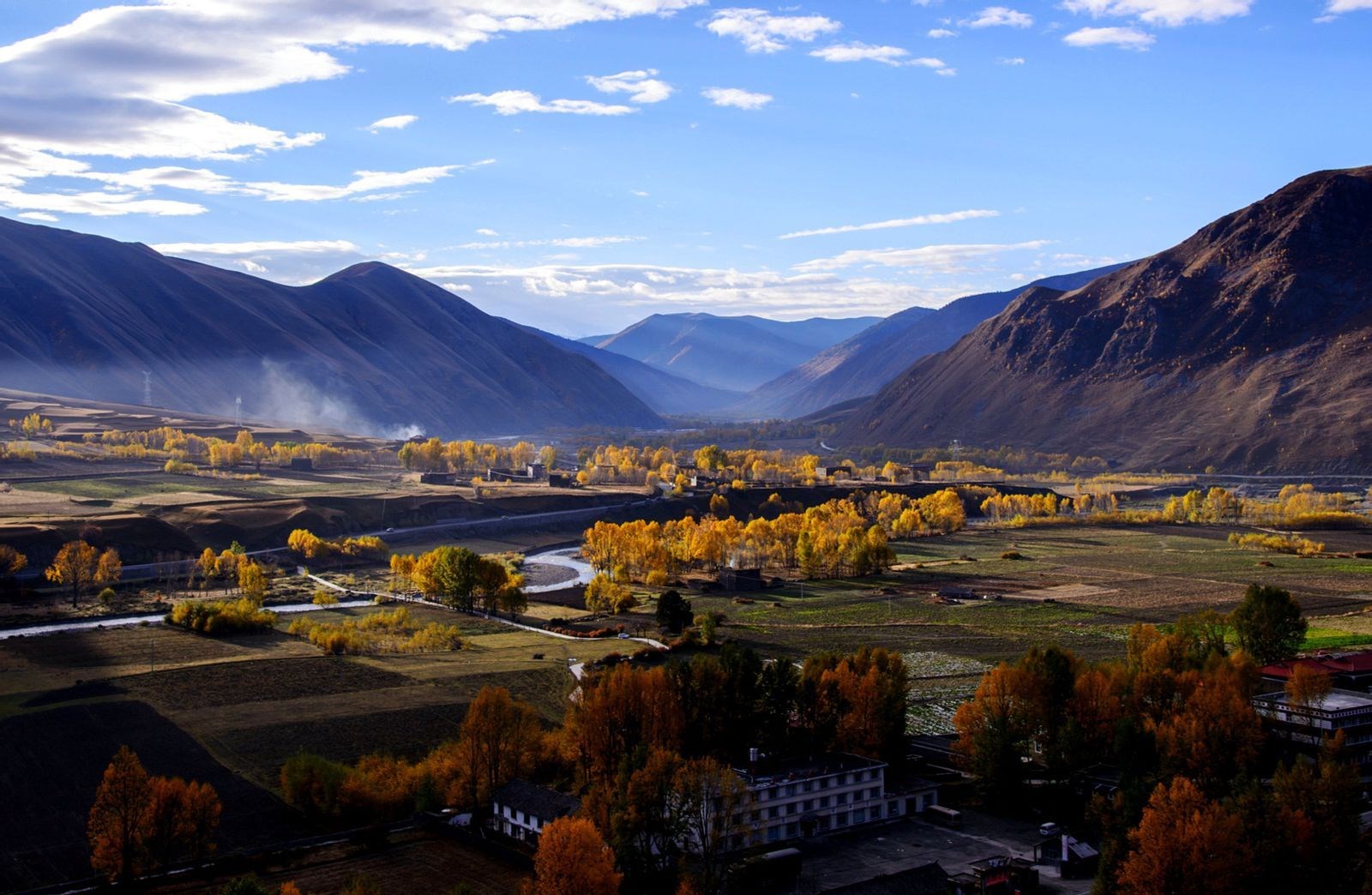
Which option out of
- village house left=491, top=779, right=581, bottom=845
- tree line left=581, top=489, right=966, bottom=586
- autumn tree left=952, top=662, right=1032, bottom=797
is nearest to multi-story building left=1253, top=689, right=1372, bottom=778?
autumn tree left=952, top=662, right=1032, bottom=797

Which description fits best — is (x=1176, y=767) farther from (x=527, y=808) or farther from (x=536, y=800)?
(x=527, y=808)

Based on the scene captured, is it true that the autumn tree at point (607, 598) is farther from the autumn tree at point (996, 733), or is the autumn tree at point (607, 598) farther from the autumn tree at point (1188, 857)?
the autumn tree at point (1188, 857)

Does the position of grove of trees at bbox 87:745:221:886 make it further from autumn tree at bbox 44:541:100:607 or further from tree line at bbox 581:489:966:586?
tree line at bbox 581:489:966:586

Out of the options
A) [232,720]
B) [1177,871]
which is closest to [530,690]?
[232,720]

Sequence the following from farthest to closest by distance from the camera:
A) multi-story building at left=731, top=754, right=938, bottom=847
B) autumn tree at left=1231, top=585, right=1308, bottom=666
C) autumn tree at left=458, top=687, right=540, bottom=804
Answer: autumn tree at left=1231, top=585, right=1308, bottom=666 < autumn tree at left=458, top=687, right=540, bottom=804 < multi-story building at left=731, top=754, right=938, bottom=847

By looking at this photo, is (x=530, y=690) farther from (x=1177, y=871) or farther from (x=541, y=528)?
(x=541, y=528)
